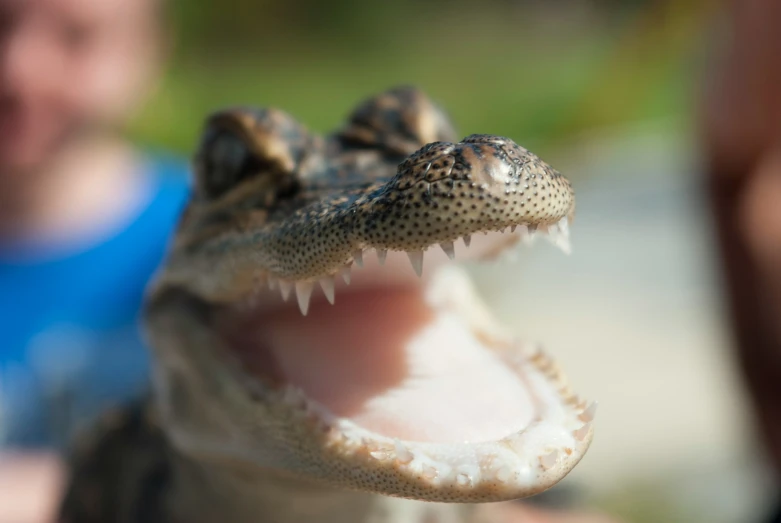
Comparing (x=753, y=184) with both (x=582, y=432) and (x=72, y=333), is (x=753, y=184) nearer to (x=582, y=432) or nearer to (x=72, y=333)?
(x=582, y=432)

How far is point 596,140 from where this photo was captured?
541 cm

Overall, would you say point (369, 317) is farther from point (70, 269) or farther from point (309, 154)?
point (70, 269)

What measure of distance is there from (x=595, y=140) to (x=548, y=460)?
5137mm

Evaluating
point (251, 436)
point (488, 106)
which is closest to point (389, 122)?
point (251, 436)

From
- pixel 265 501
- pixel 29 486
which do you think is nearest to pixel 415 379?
pixel 265 501

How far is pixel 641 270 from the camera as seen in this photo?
145 inches

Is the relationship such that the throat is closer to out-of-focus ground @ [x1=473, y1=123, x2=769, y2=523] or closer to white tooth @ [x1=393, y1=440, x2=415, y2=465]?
white tooth @ [x1=393, y1=440, x2=415, y2=465]

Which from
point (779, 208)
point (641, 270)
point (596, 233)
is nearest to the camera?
point (779, 208)

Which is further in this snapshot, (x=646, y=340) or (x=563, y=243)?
(x=646, y=340)

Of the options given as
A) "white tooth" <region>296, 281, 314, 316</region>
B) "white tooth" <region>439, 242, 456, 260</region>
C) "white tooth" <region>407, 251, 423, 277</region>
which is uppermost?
"white tooth" <region>439, 242, 456, 260</region>

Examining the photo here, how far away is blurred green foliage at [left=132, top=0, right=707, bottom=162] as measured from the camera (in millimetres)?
5949

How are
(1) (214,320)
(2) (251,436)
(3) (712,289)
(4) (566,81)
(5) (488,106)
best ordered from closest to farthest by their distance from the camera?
1. (2) (251,436)
2. (1) (214,320)
3. (3) (712,289)
4. (5) (488,106)
5. (4) (566,81)

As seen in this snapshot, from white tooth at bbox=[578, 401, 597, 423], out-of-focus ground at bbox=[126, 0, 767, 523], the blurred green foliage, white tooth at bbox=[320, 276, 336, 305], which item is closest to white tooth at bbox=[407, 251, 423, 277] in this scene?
white tooth at bbox=[320, 276, 336, 305]

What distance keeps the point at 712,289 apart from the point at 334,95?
453 centimetres
